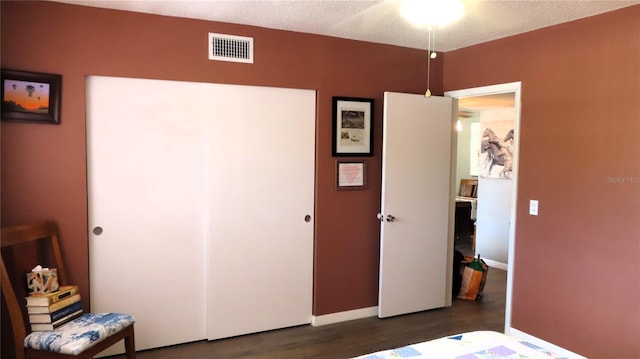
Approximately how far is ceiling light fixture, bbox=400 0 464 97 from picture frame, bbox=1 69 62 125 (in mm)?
2216

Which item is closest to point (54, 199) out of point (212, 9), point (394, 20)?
point (212, 9)

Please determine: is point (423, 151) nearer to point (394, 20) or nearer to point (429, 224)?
point (429, 224)

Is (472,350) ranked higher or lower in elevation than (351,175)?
lower

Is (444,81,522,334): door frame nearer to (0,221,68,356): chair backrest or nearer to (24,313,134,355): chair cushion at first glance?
(24,313,134,355): chair cushion

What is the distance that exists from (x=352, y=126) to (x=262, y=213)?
1027 millimetres

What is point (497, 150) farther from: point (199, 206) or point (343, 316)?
point (199, 206)

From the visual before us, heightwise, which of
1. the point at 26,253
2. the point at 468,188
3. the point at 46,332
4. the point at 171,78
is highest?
the point at 171,78

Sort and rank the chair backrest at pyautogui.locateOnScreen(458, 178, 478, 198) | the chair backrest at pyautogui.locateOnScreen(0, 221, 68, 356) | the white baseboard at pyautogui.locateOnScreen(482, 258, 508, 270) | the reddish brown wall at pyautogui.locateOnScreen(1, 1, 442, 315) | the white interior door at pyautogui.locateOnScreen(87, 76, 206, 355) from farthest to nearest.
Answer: the chair backrest at pyautogui.locateOnScreen(458, 178, 478, 198), the white baseboard at pyautogui.locateOnScreen(482, 258, 508, 270), the white interior door at pyautogui.locateOnScreen(87, 76, 206, 355), the reddish brown wall at pyautogui.locateOnScreen(1, 1, 442, 315), the chair backrest at pyautogui.locateOnScreen(0, 221, 68, 356)

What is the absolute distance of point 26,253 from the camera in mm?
2617

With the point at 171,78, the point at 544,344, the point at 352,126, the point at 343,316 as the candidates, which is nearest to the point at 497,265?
the point at 544,344

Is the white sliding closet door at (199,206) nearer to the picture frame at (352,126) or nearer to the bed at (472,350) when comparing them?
the picture frame at (352,126)

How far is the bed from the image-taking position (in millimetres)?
1819

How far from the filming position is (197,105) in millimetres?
3047

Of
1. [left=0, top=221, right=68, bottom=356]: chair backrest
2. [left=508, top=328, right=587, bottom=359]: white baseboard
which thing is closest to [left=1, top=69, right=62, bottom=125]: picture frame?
[left=0, top=221, right=68, bottom=356]: chair backrest
